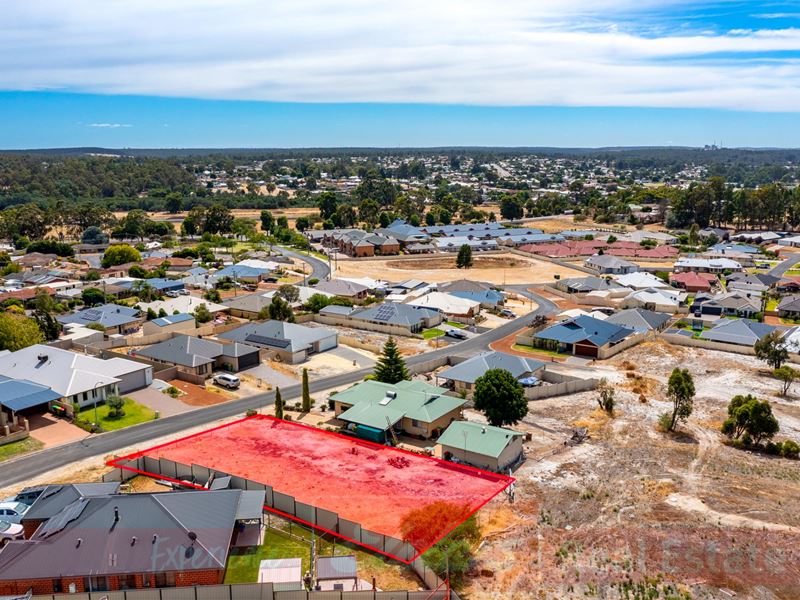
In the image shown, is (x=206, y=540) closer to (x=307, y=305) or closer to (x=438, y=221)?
(x=307, y=305)

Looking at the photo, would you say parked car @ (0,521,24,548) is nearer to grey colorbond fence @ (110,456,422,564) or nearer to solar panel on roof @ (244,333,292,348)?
grey colorbond fence @ (110,456,422,564)

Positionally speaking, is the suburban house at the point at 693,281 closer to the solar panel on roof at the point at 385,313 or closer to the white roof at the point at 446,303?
the white roof at the point at 446,303

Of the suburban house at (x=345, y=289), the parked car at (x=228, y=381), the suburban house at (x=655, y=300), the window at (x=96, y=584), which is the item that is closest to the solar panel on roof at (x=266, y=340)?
the parked car at (x=228, y=381)

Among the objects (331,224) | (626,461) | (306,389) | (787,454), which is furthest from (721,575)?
(331,224)

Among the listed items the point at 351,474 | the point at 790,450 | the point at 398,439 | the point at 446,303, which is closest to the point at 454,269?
the point at 446,303

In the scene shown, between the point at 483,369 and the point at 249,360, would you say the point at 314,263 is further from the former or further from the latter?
the point at 483,369

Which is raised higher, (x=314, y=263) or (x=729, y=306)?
(x=729, y=306)
